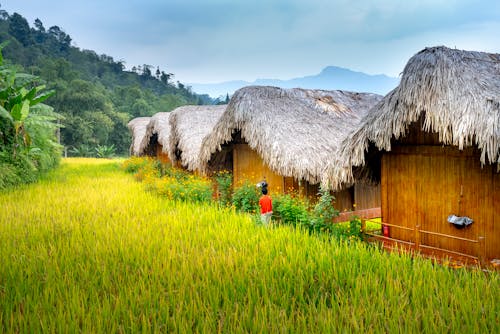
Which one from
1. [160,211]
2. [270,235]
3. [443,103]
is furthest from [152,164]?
[443,103]

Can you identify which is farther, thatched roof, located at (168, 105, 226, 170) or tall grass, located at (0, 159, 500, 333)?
thatched roof, located at (168, 105, 226, 170)

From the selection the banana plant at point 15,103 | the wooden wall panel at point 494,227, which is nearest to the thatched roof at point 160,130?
the banana plant at point 15,103

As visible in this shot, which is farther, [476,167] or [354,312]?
[476,167]

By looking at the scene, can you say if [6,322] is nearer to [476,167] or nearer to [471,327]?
[471,327]

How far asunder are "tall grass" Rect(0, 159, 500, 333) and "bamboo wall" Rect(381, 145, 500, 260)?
1429 millimetres

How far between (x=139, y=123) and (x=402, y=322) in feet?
70.7

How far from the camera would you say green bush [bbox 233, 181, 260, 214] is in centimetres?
787

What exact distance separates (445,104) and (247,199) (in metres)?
4.19

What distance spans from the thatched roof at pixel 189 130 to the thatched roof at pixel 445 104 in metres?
7.06

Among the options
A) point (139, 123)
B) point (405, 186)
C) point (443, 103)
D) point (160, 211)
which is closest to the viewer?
point (443, 103)

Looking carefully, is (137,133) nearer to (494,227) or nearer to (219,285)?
(494,227)

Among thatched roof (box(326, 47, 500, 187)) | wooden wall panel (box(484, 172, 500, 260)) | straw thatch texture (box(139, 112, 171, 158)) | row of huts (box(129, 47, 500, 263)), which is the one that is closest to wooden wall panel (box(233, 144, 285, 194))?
row of huts (box(129, 47, 500, 263))

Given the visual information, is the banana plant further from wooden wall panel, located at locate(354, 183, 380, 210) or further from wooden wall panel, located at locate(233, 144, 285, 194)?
wooden wall panel, located at locate(354, 183, 380, 210)

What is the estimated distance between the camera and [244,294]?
10.7 feet
